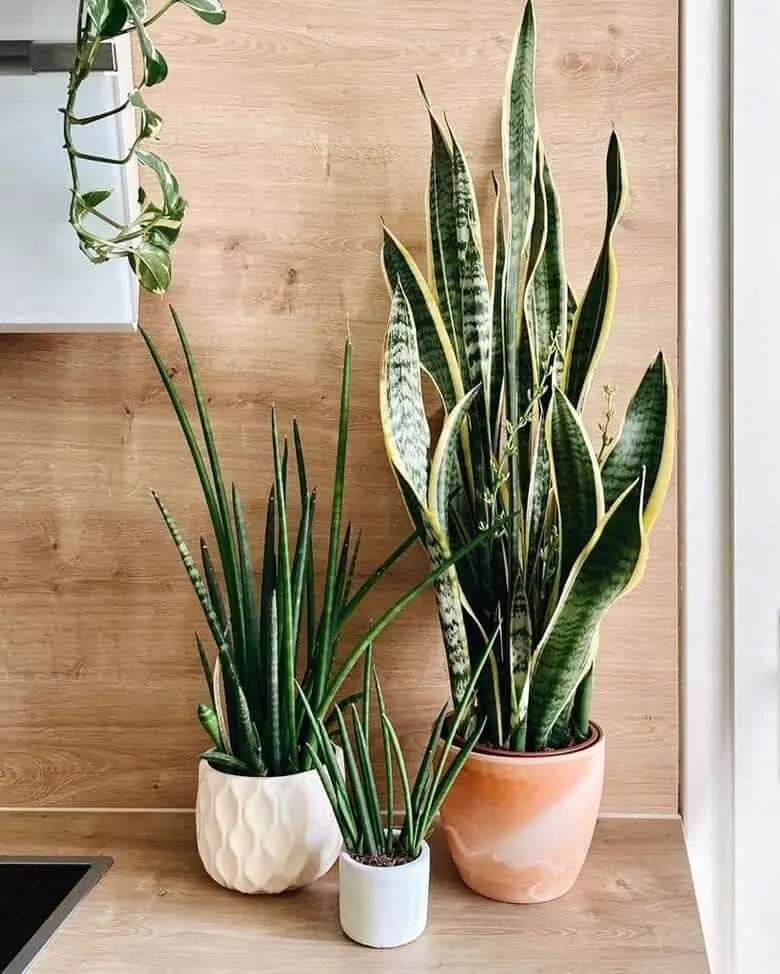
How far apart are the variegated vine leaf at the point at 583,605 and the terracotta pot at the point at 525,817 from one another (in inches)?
1.6

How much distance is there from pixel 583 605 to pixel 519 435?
207 millimetres

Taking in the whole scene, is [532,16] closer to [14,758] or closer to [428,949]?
[428,949]

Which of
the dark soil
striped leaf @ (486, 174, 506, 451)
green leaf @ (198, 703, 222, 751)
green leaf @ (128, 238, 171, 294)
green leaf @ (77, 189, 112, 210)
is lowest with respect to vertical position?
the dark soil

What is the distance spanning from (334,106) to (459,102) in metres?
0.14

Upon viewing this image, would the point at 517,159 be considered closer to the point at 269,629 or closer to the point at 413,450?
the point at 413,450

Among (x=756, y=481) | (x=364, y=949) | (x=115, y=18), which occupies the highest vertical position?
(x=115, y=18)

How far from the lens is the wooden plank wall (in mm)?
1143

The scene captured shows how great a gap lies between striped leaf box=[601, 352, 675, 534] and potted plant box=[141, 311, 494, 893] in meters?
0.21

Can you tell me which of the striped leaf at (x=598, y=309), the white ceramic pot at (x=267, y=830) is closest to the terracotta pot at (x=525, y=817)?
the white ceramic pot at (x=267, y=830)

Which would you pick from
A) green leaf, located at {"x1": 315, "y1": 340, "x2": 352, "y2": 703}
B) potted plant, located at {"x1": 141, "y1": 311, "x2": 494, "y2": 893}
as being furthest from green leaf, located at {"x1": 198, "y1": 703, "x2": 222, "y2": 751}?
green leaf, located at {"x1": 315, "y1": 340, "x2": 352, "y2": 703}

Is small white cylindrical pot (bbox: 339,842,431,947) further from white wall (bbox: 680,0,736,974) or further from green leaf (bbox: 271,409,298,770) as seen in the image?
white wall (bbox: 680,0,736,974)

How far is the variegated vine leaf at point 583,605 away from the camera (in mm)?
885

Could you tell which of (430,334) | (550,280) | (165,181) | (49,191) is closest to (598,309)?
(550,280)

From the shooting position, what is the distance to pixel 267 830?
0.97 m
